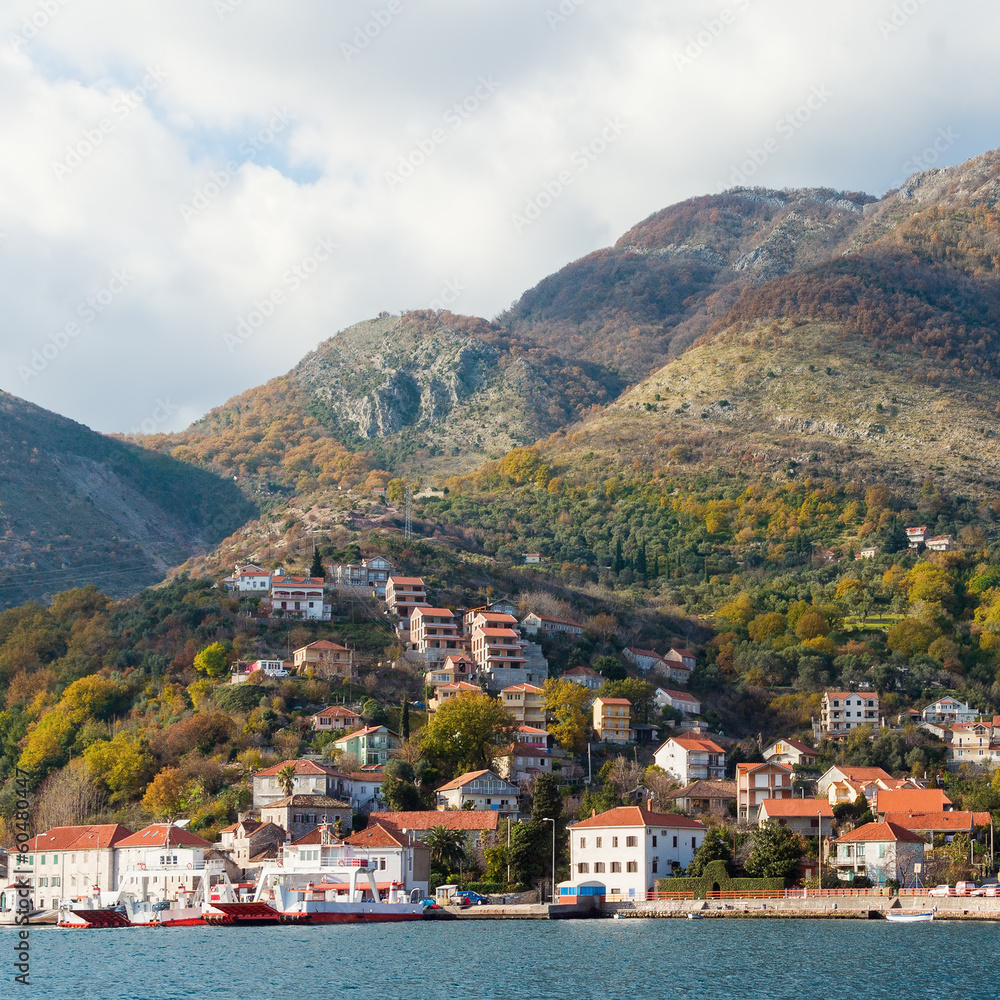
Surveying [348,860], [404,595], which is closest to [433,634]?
[404,595]

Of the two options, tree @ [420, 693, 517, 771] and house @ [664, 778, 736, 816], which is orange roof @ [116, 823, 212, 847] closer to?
tree @ [420, 693, 517, 771]

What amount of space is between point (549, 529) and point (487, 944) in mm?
100505

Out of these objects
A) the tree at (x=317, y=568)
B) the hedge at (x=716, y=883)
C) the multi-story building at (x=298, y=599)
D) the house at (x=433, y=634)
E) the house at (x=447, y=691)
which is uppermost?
the tree at (x=317, y=568)

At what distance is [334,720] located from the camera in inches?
3930

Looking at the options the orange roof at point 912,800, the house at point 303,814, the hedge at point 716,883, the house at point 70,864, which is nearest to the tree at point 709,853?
the hedge at point 716,883

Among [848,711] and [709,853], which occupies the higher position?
[848,711]

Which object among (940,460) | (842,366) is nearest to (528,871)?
(940,460)

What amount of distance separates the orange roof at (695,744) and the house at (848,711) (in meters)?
13.4

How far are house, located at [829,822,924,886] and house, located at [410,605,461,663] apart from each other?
4400cm

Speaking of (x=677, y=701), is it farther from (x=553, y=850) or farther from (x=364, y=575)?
(x=553, y=850)

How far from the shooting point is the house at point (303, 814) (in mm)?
85312

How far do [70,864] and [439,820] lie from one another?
68.2 feet

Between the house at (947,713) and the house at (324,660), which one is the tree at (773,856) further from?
the house at (324,660)

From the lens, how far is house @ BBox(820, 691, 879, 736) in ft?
360
